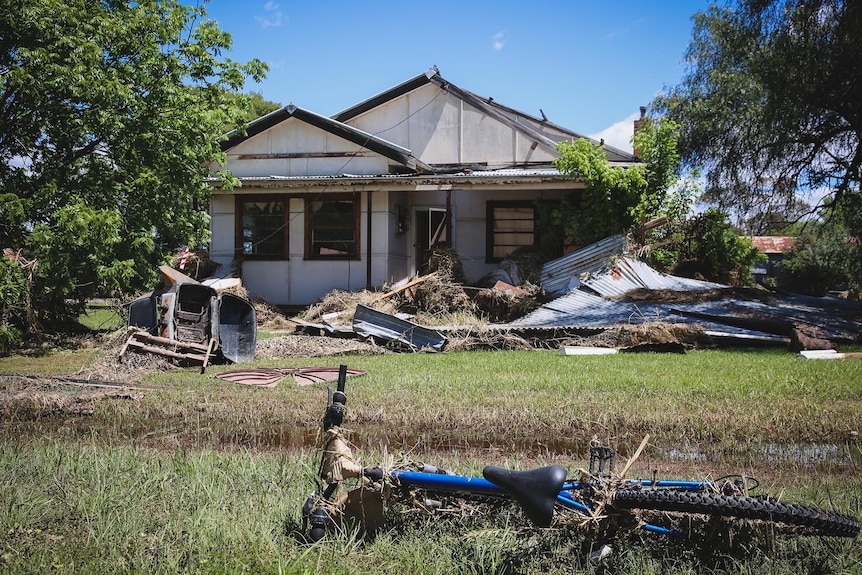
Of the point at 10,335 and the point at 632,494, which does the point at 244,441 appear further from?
the point at 10,335

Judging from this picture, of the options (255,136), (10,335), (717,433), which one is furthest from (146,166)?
(717,433)

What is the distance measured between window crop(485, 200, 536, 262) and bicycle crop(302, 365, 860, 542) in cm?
1925

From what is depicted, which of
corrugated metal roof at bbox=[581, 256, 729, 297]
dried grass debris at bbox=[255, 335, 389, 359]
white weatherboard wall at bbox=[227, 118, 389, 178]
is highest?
white weatherboard wall at bbox=[227, 118, 389, 178]

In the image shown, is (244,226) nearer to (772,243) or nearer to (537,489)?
(537,489)

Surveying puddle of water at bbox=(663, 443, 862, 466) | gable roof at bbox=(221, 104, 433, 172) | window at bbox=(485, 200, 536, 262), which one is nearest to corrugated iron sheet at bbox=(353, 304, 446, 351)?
gable roof at bbox=(221, 104, 433, 172)

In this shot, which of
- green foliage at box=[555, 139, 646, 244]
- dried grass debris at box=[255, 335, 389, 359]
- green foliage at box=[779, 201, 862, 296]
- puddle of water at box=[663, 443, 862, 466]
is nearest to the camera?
puddle of water at box=[663, 443, 862, 466]

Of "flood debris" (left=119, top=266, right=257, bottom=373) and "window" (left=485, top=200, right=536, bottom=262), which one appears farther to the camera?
"window" (left=485, top=200, right=536, bottom=262)

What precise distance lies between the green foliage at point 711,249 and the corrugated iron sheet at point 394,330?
37.1ft

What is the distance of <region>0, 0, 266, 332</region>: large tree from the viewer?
13906 millimetres

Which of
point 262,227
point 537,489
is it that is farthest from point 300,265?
point 537,489

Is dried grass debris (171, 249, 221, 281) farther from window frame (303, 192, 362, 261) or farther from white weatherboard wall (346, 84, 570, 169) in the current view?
white weatherboard wall (346, 84, 570, 169)

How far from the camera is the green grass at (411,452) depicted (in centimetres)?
378

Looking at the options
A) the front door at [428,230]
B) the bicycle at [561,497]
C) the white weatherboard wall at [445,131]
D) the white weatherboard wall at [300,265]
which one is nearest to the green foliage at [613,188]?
the white weatherboard wall at [445,131]

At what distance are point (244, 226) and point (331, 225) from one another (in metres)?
2.68
